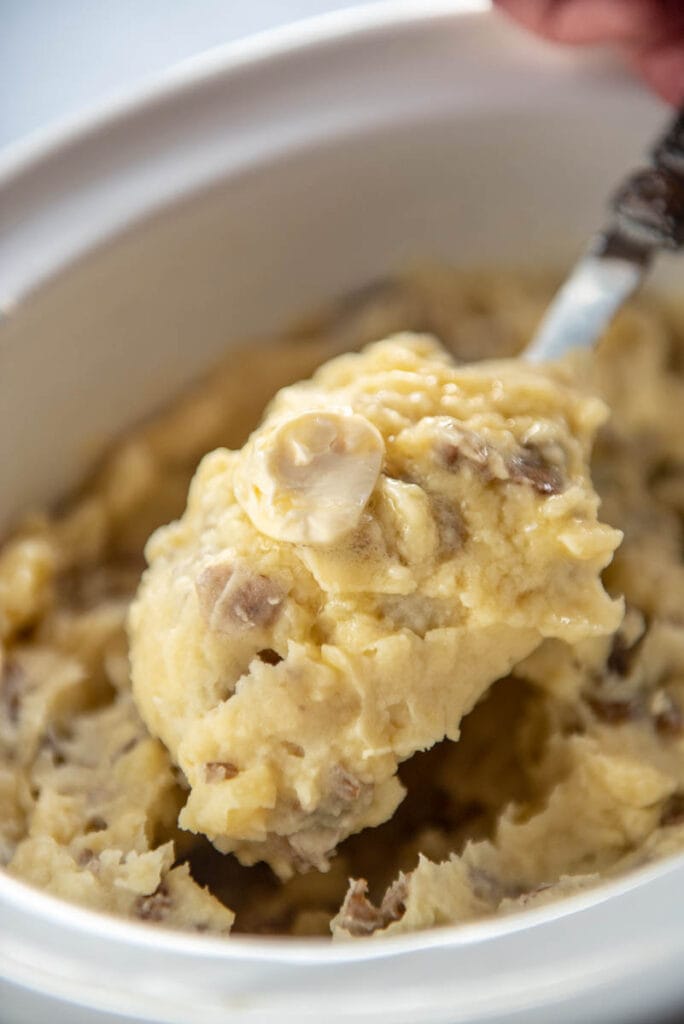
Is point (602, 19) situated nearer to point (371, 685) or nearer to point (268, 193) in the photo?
point (268, 193)

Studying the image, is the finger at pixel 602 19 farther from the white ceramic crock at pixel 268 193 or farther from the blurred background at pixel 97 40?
the blurred background at pixel 97 40

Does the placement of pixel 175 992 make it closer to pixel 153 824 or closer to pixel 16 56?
pixel 153 824

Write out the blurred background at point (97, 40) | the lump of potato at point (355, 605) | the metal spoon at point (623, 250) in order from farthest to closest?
the blurred background at point (97, 40) < the metal spoon at point (623, 250) < the lump of potato at point (355, 605)

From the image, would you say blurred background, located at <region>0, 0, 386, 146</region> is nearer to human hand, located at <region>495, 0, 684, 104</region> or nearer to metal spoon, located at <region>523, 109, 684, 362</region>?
human hand, located at <region>495, 0, 684, 104</region>

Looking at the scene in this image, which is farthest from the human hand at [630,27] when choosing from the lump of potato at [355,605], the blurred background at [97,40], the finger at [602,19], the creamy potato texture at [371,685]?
the blurred background at [97,40]

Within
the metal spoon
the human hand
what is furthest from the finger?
the metal spoon

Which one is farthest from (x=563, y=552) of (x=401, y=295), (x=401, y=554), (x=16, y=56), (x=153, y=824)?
(x=16, y=56)
